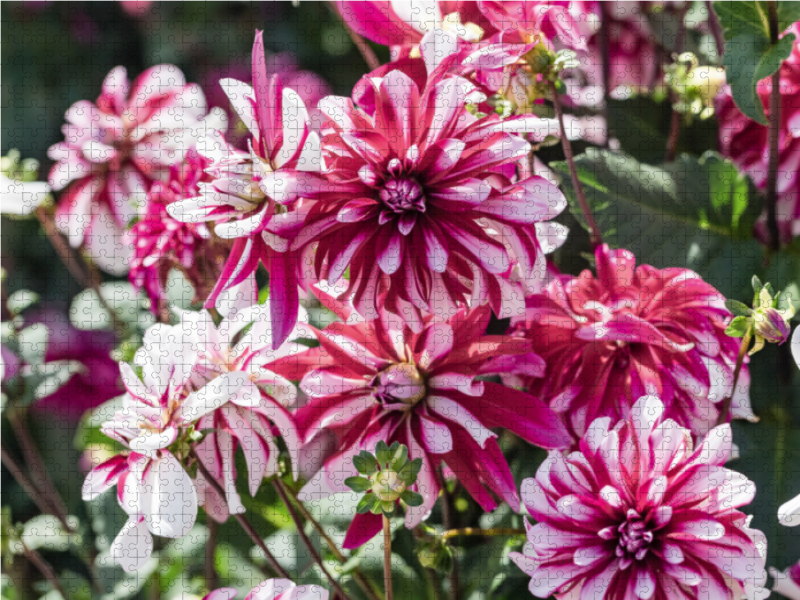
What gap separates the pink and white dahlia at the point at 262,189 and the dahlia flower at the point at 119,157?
8.2 inches

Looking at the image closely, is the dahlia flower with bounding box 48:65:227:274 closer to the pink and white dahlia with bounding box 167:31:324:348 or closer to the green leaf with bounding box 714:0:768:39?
the pink and white dahlia with bounding box 167:31:324:348

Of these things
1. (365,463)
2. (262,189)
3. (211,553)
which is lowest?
(211,553)

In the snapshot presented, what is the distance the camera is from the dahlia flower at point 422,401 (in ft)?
1.19

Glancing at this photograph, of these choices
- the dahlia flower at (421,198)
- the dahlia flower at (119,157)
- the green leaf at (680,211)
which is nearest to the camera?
the dahlia flower at (421,198)

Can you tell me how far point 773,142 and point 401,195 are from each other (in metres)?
0.21

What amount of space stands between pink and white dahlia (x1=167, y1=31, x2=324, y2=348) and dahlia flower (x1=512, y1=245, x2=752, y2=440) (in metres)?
0.11

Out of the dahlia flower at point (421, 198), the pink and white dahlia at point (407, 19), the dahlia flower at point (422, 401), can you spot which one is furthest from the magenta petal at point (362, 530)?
the pink and white dahlia at point (407, 19)

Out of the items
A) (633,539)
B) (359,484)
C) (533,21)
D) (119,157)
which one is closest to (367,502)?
(359,484)

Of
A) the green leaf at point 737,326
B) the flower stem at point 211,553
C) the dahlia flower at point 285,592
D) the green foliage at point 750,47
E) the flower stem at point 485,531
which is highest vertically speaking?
the green foliage at point 750,47

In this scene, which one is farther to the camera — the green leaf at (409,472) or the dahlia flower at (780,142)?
the dahlia flower at (780,142)

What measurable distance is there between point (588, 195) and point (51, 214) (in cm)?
40

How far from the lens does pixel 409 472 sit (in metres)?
0.33

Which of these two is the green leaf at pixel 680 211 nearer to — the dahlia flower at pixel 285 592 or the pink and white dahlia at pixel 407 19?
the pink and white dahlia at pixel 407 19

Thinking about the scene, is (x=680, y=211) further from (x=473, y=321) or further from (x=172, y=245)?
(x=172, y=245)
